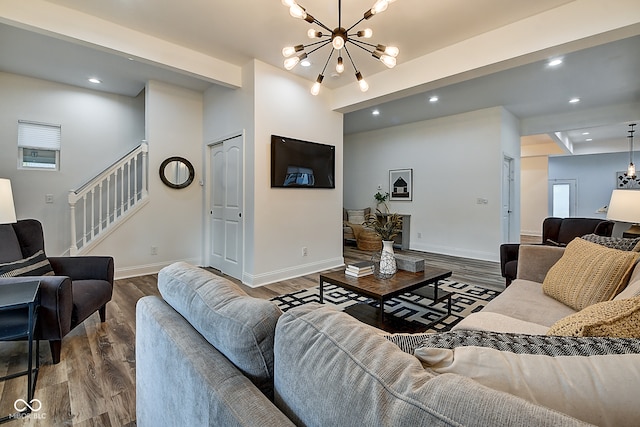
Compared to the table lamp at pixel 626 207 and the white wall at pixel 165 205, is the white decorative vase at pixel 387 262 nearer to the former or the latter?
the table lamp at pixel 626 207

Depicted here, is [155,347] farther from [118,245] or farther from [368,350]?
[118,245]

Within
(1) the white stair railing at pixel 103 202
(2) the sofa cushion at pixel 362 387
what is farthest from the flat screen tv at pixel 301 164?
(2) the sofa cushion at pixel 362 387

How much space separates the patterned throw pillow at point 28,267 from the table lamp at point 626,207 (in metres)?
4.60

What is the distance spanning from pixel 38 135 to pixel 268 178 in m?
3.53

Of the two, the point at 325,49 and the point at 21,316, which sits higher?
the point at 325,49

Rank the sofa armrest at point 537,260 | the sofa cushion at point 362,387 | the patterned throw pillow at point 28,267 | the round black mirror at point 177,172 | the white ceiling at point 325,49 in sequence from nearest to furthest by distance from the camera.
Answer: the sofa cushion at point 362,387 < the patterned throw pillow at point 28,267 < the sofa armrest at point 537,260 < the white ceiling at point 325,49 < the round black mirror at point 177,172

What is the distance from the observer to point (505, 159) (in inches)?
219

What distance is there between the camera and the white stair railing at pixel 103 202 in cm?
395

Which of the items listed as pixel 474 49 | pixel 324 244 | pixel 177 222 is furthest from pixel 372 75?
pixel 177 222

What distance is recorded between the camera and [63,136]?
4508mm

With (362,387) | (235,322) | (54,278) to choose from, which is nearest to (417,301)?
(235,322)

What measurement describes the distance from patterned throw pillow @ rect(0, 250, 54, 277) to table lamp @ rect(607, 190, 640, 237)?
4.60 meters

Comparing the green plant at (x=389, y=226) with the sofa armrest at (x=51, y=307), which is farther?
the green plant at (x=389, y=226)

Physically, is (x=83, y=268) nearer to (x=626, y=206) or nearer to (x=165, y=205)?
(x=165, y=205)
